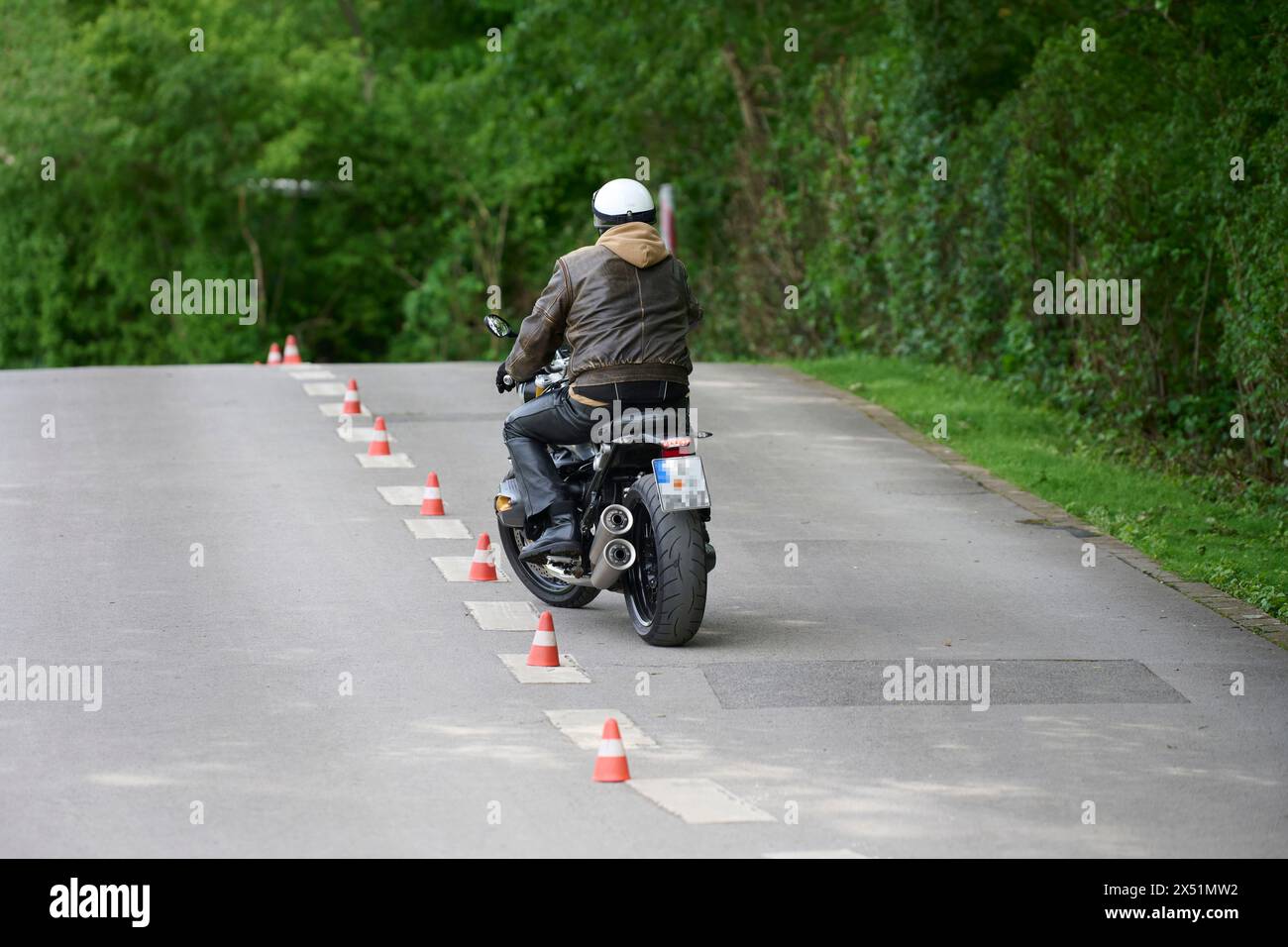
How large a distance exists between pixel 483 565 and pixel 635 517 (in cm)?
168

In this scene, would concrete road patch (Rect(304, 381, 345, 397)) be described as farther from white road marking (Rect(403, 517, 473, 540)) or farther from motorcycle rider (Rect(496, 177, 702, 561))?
motorcycle rider (Rect(496, 177, 702, 561))

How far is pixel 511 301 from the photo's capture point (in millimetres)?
45469

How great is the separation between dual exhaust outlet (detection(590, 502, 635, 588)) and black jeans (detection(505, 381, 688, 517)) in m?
0.47

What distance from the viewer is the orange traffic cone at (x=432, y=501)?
13.1 m

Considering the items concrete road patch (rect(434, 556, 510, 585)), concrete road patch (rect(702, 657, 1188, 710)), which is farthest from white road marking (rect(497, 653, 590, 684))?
concrete road patch (rect(434, 556, 510, 585))

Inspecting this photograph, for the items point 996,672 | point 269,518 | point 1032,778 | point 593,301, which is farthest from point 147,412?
point 1032,778

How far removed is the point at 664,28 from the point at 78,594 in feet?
76.2

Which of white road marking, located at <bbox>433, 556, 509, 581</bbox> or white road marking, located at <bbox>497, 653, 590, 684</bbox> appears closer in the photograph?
white road marking, located at <bbox>497, 653, 590, 684</bbox>

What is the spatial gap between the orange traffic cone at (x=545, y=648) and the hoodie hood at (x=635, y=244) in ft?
5.68

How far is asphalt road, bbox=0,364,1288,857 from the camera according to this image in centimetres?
717

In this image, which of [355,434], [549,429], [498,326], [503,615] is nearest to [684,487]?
[549,429]

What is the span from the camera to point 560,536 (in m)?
10.3

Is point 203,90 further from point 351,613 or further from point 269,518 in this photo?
point 351,613

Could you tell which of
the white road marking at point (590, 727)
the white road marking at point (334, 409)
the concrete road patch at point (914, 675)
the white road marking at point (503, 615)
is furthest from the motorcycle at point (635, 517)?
the white road marking at point (334, 409)
